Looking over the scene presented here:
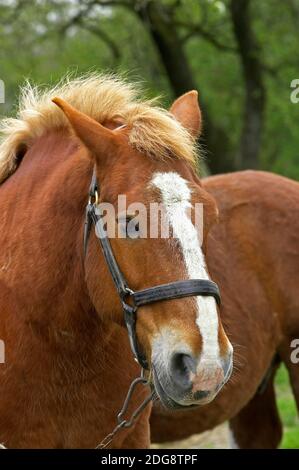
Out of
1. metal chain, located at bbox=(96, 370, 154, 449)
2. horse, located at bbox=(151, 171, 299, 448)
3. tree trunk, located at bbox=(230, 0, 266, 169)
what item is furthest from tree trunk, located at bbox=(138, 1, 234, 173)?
metal chain, located at bbox=(96, 370, 154, 449)

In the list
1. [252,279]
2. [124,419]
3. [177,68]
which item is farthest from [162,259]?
[177,68]

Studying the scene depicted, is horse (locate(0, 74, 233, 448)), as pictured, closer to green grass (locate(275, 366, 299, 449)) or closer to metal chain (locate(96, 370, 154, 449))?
metal chain (locate(96, 370, 154, 449))

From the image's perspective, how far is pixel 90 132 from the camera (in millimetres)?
3131

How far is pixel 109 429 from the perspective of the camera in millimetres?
3520

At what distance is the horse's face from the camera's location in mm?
2822

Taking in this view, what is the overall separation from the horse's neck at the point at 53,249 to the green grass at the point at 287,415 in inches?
144

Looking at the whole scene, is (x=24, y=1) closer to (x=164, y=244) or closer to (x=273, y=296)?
(x=273, y=296)

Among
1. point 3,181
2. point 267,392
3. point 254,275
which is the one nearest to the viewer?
point 3,181

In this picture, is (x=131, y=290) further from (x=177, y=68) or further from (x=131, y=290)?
(x=177, y=68)

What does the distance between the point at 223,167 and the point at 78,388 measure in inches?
341

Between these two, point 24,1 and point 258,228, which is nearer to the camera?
point 258,228
